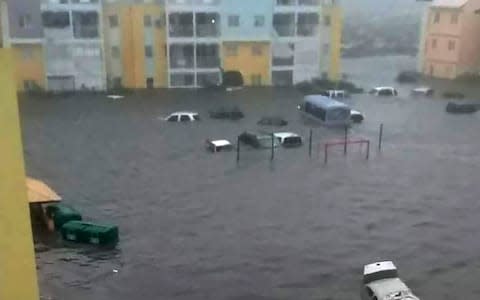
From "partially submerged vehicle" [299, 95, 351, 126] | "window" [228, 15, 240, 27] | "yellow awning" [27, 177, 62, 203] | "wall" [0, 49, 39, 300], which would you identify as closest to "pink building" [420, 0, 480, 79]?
"window" [228, 15, 240, 27]

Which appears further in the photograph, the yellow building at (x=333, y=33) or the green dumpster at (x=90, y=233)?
the yellow building at (x=333, y=33)

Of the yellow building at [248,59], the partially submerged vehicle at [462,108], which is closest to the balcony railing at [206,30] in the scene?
the yellow building at [248,59]

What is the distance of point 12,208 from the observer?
20.7 feet

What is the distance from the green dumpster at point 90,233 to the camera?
14344 mm

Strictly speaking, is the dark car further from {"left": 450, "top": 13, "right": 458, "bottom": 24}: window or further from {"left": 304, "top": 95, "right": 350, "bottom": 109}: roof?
{"left": 450, "top": 13, "right": 458, "bottom": 24}: window

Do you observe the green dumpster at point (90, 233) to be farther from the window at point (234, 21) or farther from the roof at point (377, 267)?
the window at point (234, 21)

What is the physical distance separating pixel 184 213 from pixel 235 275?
3638 mm

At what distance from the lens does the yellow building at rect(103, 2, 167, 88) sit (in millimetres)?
32406

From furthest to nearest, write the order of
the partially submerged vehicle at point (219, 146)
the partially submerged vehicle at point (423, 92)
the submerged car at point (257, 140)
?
the partially submerged vehicle at point (423, 92) → the submerged car at point (257, 140) → the partially submerged vehicle at point (219, 146)

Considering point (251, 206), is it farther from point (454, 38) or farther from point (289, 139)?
point (454, 38)

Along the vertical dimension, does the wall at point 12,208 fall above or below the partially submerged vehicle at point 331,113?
above

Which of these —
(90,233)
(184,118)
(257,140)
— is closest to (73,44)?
(184,118)

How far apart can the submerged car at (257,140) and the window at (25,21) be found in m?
13.8

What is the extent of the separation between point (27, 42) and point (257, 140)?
14.7 m
